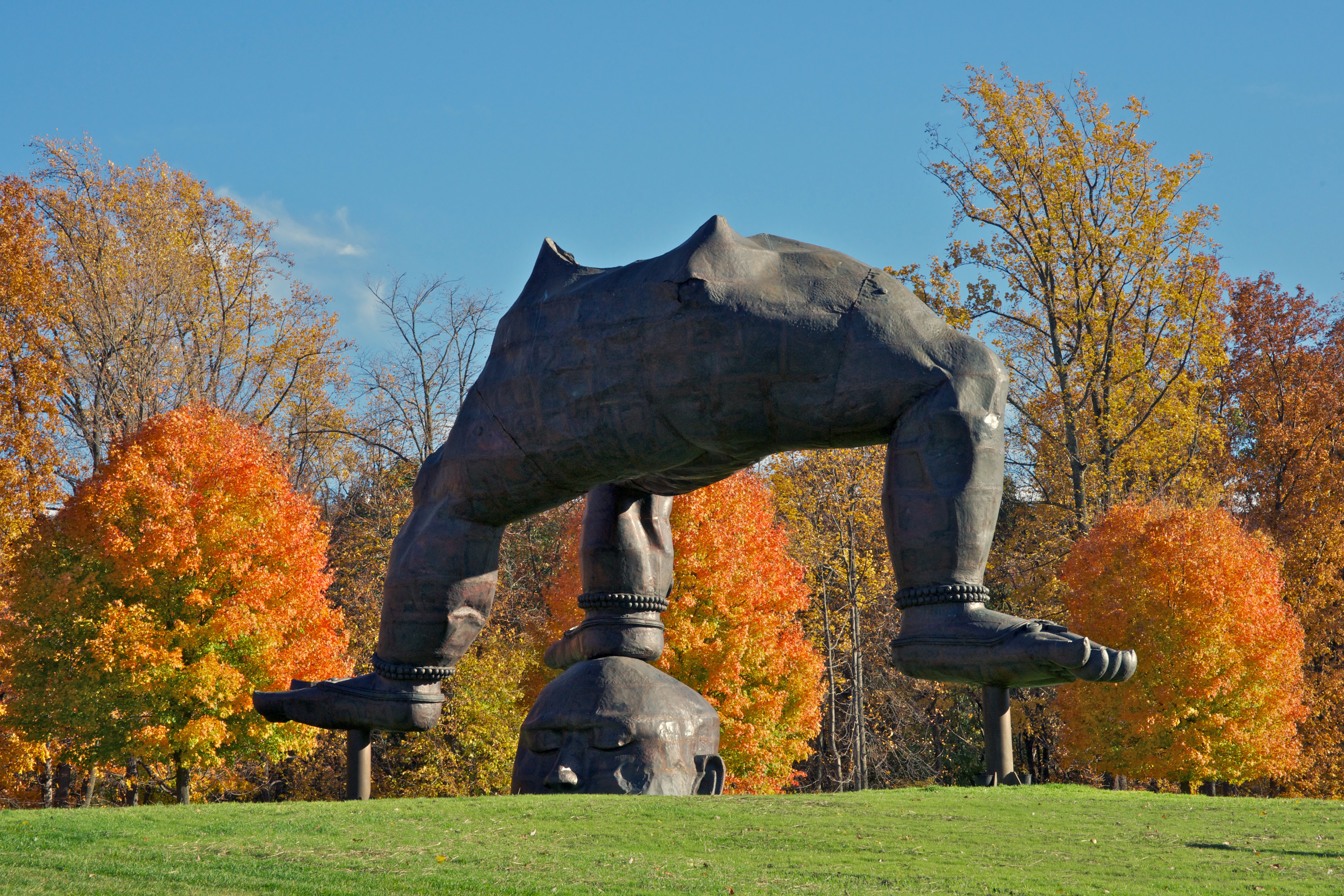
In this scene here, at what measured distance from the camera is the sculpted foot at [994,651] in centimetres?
489

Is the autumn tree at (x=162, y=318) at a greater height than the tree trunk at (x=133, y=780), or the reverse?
the autumn tree at (x=162, y=318)

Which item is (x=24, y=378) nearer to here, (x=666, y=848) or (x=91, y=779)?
(x=91, y=779)

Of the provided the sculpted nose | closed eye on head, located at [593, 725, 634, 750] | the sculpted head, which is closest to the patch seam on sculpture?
the sculpted head

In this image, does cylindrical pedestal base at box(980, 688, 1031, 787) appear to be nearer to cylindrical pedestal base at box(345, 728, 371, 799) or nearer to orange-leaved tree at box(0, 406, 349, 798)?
cylindrical pedestal base at box(345, 728, 371, 799)

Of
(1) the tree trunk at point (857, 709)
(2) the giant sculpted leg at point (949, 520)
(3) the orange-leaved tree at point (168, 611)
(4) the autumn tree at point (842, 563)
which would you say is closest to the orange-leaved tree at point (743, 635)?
(1) the tree trunk at point (857, 709)

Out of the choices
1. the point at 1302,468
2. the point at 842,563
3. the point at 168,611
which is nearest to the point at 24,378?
the point at 168,611

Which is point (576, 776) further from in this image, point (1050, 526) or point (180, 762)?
point (1050, 526)

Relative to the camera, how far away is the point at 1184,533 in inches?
816

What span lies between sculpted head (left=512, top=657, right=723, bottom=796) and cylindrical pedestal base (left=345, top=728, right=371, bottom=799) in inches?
46.4

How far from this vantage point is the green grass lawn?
530 cm

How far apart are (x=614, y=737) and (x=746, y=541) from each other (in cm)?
1371

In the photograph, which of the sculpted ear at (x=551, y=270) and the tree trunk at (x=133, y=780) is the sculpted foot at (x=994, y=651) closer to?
the sculpted ear at (x=551, y=270)

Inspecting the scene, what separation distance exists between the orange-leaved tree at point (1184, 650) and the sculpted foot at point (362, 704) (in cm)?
1608

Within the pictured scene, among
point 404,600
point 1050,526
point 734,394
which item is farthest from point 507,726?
point 734,394
